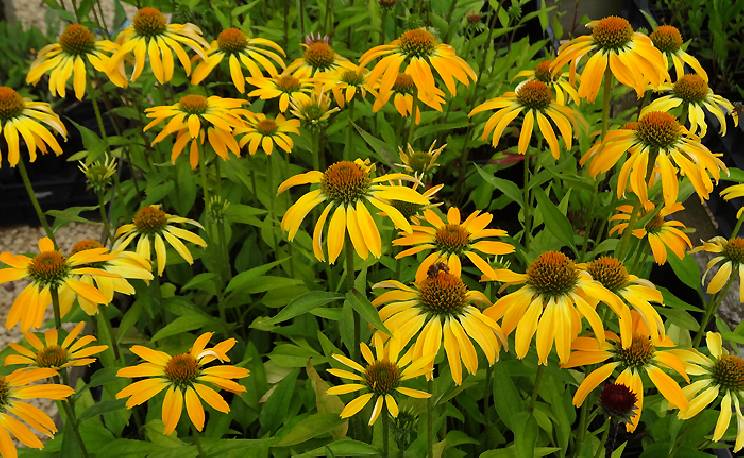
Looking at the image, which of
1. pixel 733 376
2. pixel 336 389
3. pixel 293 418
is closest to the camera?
pixel 336 389

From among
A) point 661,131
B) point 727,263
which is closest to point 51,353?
point 661,131

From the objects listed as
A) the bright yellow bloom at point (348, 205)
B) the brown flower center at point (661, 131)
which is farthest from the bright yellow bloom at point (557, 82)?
the bright yellow bloom at point (348, 205)

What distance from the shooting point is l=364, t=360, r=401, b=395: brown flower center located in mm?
852

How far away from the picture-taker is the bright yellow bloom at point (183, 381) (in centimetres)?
88

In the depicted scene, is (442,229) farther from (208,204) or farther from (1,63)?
(1,63)

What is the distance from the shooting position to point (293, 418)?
3.79ft

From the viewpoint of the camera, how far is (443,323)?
0.85 metres

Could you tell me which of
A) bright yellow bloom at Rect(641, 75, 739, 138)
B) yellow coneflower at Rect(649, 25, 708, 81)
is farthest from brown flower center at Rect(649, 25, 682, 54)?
bright yellow bloom at Rect(641, 75, 739, 138)

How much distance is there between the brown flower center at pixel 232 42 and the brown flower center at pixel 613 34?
72 cm

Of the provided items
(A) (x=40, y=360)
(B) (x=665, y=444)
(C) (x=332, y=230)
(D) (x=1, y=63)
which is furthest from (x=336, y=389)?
(D) (x=1, y=63)

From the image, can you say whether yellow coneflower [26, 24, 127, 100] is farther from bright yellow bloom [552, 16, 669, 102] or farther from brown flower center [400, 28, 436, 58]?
bright yellow bloom [552, 16, 669, 102]

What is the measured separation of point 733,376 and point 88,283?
86 cm

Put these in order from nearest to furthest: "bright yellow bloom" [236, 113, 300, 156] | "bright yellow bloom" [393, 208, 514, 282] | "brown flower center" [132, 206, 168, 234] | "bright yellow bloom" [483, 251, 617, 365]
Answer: "bright yellow bloom" [483, 251, 617, 365] → "bright yellow bloom" [393, 208, 514, 282] → "brown flower center" [132, 206, 168, 234] → "bright yellow bloom" [236, 113, 300, 156]

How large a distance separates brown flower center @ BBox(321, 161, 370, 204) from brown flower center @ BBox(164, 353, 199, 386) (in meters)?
0.27
